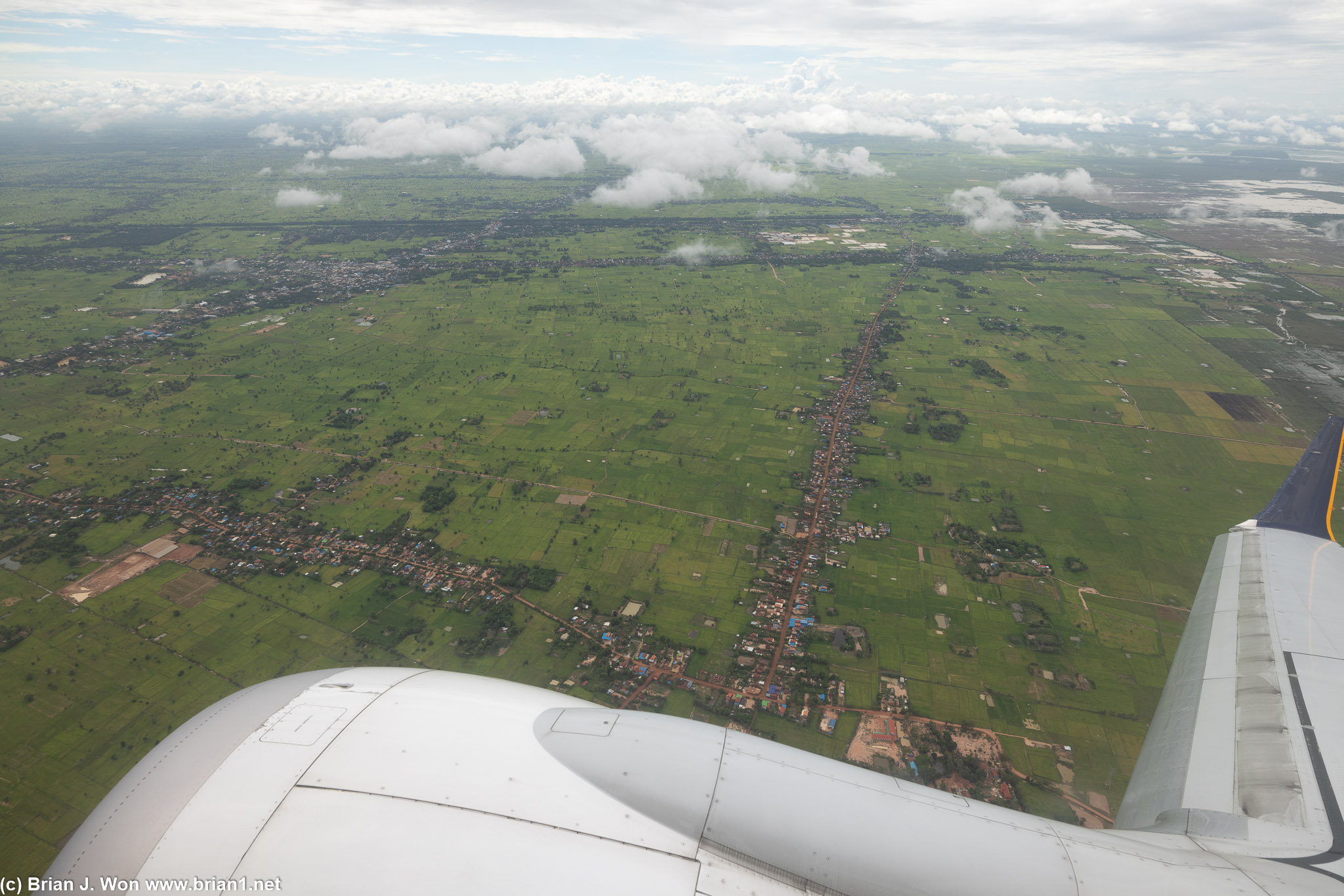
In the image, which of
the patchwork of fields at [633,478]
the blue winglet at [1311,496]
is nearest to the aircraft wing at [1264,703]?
the blue winglet at [1311,496]

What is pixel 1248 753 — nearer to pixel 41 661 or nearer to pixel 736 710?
pixel 736 710

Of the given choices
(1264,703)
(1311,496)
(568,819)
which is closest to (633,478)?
(1311,496)

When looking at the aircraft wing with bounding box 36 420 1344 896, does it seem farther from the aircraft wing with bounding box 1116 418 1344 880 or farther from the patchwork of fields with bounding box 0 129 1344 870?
the patchwork of fields with bounding box 0 129 1344 870

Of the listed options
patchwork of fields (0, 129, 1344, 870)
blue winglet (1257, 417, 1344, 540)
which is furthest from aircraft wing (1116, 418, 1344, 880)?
patchwork of fields (0, 129, 1344, 870)

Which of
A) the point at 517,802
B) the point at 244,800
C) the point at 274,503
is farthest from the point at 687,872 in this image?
the point at 274,503

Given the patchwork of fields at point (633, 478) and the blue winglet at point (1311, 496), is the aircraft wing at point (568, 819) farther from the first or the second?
the patchwork of fields at point (633, 478)

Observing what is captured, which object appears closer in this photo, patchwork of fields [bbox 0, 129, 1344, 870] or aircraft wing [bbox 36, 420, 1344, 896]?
aircraft wing [bbox 36, 420, 1344, 896]

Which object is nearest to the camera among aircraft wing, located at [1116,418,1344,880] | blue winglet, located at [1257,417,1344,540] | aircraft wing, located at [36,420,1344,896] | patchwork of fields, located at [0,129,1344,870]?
aircraft wing, located at [36,420,1344,896]

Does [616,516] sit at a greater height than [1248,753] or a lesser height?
lesser
